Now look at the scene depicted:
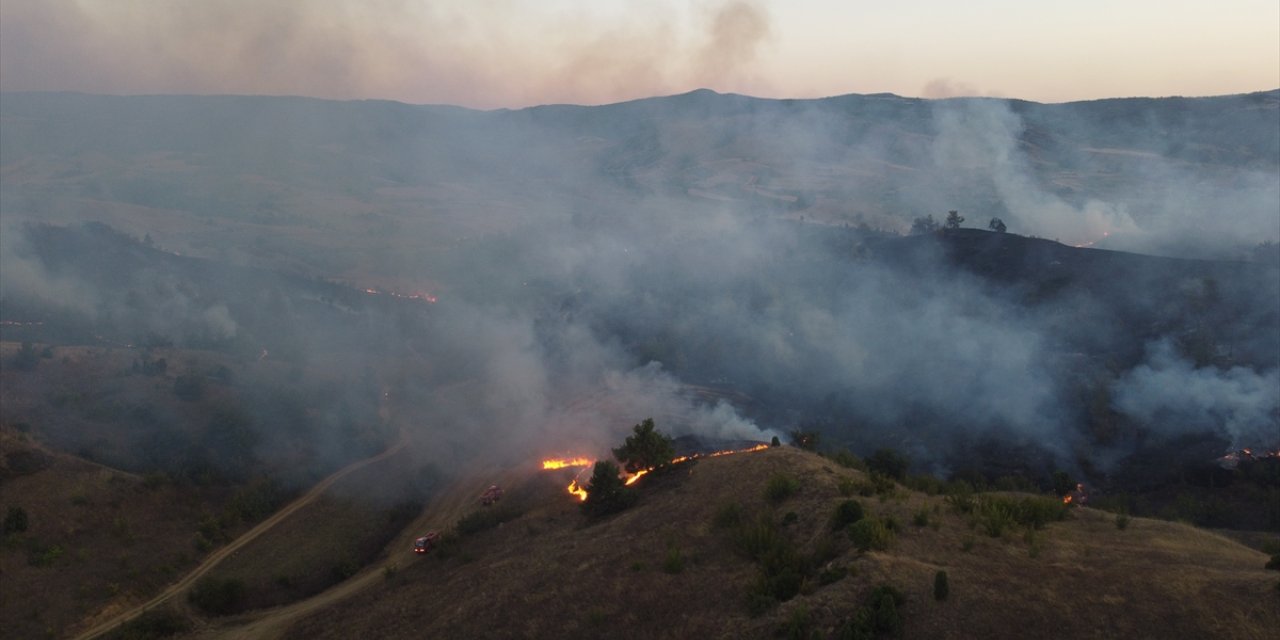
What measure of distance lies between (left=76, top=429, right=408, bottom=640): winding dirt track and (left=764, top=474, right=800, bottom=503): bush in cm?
3312

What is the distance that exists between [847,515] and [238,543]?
1593 inches

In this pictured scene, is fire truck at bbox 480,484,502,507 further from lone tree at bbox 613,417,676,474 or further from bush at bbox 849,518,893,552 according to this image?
bush at bbox 849,518,893,552

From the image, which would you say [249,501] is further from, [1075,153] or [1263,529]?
[1075,153]

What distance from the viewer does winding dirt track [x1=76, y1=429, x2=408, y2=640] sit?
37.2m

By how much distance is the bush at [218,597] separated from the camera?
128 feet

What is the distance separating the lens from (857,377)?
69.3m

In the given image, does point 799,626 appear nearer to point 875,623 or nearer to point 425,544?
point 875,623

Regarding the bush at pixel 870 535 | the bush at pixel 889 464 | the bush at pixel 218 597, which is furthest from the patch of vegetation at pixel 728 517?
the bush at pixel 218 597

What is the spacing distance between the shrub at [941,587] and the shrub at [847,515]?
16.4 feet

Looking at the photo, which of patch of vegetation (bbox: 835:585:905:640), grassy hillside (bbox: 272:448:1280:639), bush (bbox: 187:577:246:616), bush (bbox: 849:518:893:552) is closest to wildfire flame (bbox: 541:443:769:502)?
grassy hillside (bbox: 272:448:1280:639)

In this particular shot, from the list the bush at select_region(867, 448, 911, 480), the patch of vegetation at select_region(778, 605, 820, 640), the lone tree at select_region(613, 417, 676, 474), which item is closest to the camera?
the patch of vegetation at select_region(778, 605, 820, 640)

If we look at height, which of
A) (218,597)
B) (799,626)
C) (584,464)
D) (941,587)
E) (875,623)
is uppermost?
(941,587)

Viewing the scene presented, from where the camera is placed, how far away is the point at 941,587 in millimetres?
20672

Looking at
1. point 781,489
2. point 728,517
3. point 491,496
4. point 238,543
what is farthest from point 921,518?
point 238,543
